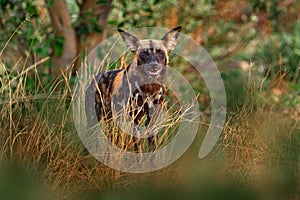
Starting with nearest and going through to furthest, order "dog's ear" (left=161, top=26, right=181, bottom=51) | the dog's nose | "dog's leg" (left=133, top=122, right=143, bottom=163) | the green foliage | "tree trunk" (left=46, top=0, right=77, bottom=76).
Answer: the dog's nose
"dog's ear" (left=161, top=26, right=181, bottom=51)
"dog's leg" (left=133, top=122, right=143, bottom=163)
"tree trunk" (left=46, top=0, right=77, bottom=76)
the green foliage

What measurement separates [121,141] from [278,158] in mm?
1090

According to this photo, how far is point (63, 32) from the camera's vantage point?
23.3ft

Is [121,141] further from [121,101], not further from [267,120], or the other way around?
[267,120]

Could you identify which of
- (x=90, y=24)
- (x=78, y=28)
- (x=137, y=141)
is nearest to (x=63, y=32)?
(x=78, y=28)

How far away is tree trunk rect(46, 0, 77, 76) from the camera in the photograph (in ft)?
23.0

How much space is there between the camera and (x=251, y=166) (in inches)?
182

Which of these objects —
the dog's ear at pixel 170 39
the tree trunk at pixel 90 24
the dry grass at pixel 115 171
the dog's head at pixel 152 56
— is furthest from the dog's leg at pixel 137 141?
the tree trunk at pixel 90 24

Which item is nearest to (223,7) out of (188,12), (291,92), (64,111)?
(188,12)

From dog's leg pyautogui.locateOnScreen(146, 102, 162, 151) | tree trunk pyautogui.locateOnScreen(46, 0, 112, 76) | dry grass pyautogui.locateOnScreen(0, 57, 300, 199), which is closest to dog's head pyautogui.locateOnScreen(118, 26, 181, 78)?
dog's leg pyautogui.locateOnScreen(146, 102, 162, 151)

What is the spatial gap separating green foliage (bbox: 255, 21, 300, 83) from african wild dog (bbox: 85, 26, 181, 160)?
4.04 m

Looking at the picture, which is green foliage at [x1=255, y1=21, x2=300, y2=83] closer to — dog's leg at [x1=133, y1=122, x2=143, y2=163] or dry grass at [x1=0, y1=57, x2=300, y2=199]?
dry grass at [x1=0, y1=57, x2=300, y2=199]

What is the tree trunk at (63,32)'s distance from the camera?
7020mm

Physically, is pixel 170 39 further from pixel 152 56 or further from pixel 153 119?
pixel 153 119

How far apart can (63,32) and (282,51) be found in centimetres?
306
